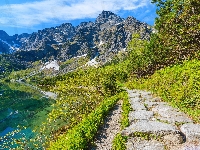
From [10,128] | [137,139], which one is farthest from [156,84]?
[10,128]

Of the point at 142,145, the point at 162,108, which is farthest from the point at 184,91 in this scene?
the point at 142,145

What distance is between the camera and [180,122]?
813 inches

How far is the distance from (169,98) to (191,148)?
14.2 m

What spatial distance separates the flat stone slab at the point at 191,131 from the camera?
55.8 ft

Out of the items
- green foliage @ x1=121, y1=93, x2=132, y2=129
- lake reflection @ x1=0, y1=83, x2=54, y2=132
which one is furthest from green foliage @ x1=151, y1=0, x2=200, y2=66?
lake reflection @ x1=0, y1=83, x2=54, y2=132

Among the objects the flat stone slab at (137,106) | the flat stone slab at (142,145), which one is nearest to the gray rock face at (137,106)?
the flat stone slab at (137,106)

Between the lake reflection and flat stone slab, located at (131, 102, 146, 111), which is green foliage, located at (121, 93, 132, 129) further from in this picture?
the lake reflection

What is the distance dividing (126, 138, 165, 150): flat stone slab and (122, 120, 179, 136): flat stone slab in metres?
0.73

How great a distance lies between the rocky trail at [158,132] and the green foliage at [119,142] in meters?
0.31

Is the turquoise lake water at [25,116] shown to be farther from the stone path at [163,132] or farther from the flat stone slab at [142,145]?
the flat stone slab at [142,145]

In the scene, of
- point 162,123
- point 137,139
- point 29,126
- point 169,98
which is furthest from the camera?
point 29,126

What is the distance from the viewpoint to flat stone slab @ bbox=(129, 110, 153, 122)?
22505 millimetres

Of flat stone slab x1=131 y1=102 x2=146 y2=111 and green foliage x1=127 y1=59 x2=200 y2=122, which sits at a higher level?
green foliage x1=127 y1=59 x2=200 y2=122

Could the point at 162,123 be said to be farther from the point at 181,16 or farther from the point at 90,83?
the point at 181,16
